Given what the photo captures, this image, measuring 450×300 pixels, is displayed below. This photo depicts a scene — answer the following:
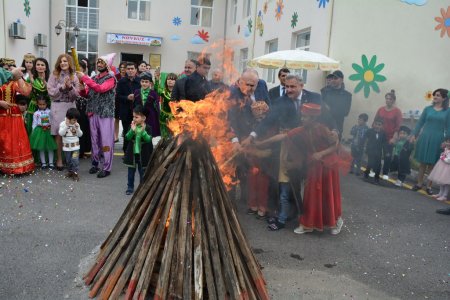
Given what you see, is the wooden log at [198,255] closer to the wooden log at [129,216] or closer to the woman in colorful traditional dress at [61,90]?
the wooden log at [129,216]

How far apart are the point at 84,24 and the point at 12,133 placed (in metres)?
17.1

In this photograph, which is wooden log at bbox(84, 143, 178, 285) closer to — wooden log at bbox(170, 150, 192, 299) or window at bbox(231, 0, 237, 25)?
wooden log at bbox(170, 150, 192, 299)

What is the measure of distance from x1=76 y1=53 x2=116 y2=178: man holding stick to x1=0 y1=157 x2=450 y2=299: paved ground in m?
0.66

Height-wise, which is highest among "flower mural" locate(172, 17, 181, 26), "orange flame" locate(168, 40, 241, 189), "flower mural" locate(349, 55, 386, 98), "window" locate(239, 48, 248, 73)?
"flower mural" locate(172, 17, 181, 26)

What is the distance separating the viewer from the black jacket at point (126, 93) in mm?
8188

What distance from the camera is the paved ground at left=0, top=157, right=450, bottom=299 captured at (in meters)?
3.60

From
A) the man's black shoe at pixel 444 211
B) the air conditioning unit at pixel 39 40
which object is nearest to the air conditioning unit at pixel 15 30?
the air conditioning unit at pixel 39 40

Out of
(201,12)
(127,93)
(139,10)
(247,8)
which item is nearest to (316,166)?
(127,93)

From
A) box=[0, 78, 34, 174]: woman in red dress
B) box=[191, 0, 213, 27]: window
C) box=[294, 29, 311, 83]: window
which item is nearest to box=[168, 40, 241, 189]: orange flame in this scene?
box=[0, 78, 34, 174]: woman in red dress

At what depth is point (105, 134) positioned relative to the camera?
23.2 ft

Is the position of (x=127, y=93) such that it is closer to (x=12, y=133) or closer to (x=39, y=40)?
(x=12, y=133)

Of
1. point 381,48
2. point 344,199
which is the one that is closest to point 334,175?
point 344,199

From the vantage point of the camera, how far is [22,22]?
15062 mm

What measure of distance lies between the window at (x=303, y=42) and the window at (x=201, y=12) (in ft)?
35.0
